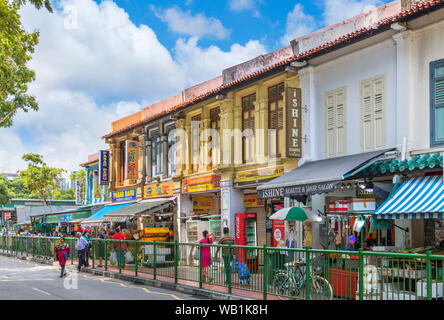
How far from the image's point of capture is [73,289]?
46.3 ft

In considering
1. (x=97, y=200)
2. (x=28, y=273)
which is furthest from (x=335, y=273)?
(x=97, y=200)

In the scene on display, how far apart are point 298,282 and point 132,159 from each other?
18.2 meters

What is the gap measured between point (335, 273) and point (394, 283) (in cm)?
153

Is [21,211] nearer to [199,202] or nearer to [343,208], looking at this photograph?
[199,202]

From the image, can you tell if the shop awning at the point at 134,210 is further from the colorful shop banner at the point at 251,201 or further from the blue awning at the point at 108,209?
the colorful shop banner at the point at 251,201

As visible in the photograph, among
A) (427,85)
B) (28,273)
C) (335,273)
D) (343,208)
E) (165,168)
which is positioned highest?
(427,85)

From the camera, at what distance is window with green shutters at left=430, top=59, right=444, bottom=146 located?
1284cm

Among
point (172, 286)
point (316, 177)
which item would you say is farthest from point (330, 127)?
point (172, 286)

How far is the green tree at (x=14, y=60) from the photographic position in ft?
46.9

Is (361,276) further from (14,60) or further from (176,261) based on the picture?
(14,60)

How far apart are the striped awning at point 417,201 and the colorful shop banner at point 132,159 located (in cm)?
1734

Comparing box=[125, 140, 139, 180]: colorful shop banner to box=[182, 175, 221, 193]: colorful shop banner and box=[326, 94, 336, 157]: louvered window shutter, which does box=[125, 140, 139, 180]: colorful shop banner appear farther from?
box=[326, 94, 336, 157]: louvered window shutter

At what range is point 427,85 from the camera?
13.2 m

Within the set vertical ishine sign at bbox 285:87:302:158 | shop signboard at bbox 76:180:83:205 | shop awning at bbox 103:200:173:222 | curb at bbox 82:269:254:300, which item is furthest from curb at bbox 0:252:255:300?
shop signboard at bbox 76:180:83:205
